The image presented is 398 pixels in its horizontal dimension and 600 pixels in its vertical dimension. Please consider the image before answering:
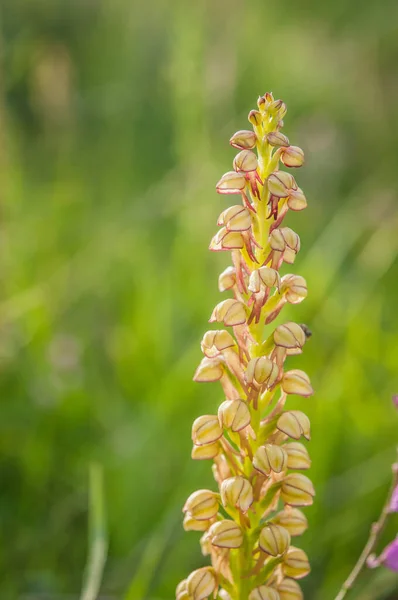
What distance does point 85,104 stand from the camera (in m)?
4.82

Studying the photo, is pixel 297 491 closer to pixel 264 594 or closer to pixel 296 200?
pixel 264 594

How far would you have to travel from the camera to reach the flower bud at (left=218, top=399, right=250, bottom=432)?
93cm

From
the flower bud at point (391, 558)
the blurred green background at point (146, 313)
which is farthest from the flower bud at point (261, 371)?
the blurred green background at point (146, 313)

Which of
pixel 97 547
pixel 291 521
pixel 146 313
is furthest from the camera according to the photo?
pixel 146 313

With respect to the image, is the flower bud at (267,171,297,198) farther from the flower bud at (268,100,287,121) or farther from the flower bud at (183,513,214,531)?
the flower bud at (183,513,214,531)

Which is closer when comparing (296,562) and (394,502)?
(296,562)

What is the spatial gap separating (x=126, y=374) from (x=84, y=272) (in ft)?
1.51

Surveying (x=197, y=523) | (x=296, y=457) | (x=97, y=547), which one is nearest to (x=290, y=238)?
(x=296, y=457)

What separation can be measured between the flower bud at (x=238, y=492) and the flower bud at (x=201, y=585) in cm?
10

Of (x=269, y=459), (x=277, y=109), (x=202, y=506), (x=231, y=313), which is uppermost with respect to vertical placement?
(x=277, y=109)

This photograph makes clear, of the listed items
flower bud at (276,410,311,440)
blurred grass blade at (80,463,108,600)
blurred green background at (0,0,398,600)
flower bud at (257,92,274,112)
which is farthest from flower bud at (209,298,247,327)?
blurred green background at (0,0,398,600)

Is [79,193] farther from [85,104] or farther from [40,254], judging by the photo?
[85,104]

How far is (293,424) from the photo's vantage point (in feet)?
3.13

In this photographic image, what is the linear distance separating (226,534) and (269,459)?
10 cm
